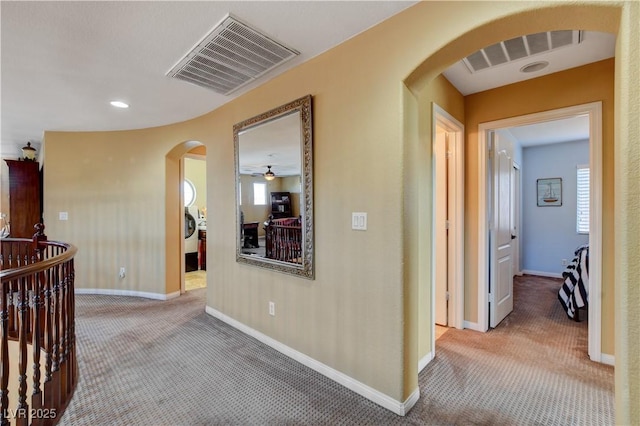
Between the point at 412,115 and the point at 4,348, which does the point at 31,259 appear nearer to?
the point at 4,348

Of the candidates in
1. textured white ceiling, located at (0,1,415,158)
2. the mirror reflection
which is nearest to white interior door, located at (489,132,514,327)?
the mirror reflection

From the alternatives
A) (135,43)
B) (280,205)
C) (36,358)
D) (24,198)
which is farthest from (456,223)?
(24,198)

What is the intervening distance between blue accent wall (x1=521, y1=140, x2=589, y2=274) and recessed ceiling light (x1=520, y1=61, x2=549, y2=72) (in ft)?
12.3

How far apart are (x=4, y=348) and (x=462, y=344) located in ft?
10.3

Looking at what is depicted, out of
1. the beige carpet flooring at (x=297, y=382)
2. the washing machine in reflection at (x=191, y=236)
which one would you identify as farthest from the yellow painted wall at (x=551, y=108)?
the washing machine in reflection at (x=191, y=236)

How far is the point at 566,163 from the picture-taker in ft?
17.4

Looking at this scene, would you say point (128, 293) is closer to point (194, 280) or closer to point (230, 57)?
point (194, 280)

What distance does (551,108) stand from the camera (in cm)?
263

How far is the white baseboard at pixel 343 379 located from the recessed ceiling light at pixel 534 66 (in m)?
2.63

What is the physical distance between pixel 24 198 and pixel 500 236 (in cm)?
687

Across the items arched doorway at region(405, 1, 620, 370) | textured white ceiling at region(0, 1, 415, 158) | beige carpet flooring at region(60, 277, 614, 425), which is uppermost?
textured white ceiling at region(0, 1, 415, 158)

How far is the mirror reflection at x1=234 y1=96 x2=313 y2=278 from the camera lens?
2355 millimetres

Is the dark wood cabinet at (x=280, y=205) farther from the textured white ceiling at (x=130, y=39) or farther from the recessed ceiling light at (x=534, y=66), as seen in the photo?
the recessed ceiling light at (x=534, y=66)

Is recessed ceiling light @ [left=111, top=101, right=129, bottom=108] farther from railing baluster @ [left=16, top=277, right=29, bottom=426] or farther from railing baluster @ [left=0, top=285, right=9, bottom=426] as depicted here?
railing baluster @ [left=0, top=285, right=9, bottom=426]
